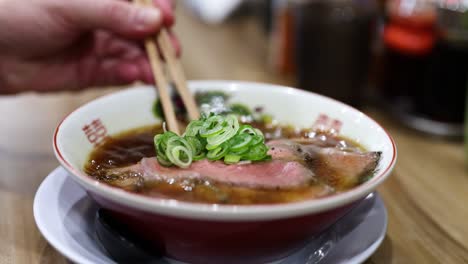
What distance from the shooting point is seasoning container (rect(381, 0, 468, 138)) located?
2.01 meters

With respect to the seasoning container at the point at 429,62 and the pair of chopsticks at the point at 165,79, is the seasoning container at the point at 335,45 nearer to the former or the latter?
the seasoning container at the point at 429,62

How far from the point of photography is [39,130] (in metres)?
1.93

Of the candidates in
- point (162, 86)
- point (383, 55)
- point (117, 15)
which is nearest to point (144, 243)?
point (162, 86)

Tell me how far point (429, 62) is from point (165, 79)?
1116 millimetres

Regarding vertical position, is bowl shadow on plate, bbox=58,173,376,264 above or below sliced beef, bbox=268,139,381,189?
below

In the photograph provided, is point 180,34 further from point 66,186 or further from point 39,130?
point 66,186

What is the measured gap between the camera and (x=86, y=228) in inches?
43.6

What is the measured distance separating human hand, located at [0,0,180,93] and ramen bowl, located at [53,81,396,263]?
0.32 meters

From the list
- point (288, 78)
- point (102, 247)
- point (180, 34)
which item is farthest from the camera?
point (180, 34)

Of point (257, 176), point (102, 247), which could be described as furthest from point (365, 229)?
point (102, 247)

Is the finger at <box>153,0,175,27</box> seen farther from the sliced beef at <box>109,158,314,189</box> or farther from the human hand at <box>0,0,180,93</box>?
the sliced beef at <box>109,158,314,189</box>

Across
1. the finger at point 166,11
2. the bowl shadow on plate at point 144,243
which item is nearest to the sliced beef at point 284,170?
the bowl shadow on plate at point 144,243

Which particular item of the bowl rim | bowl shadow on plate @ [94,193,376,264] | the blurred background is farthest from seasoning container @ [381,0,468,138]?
the bowl rim

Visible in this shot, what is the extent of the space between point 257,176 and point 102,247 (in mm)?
328
